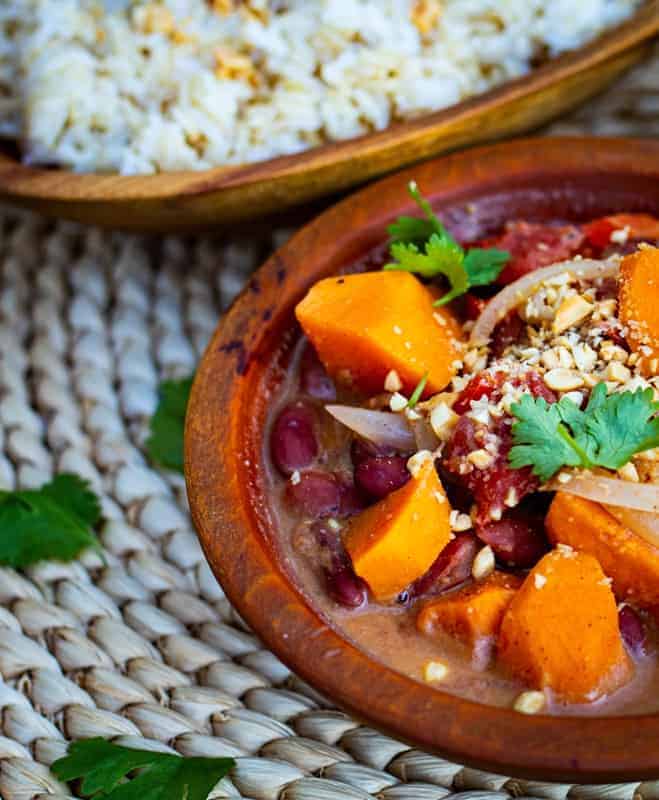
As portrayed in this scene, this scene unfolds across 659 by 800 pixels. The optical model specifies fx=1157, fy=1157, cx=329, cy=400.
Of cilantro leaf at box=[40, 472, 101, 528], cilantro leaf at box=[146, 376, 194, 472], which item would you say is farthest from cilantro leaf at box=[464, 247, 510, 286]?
cilantro leaf at box=[40, 472, 101, 528]

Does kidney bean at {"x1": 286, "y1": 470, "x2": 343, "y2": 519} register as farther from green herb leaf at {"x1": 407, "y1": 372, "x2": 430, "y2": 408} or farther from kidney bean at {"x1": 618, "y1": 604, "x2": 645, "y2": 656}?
kidney bean at {"x1": 618, "y1": 604, "x2": 645, "y2": 656}

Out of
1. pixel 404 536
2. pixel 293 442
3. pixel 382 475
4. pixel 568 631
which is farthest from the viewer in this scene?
pixel 293 442

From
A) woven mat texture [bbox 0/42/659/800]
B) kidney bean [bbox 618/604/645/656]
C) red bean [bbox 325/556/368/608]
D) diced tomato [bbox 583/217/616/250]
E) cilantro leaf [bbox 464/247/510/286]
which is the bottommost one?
woven mat texture [bbox 0/42/659/800]

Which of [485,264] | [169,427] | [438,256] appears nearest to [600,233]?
[485,264]

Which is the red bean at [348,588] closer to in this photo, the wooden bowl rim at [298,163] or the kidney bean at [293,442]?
the kidney bean at [293,442]

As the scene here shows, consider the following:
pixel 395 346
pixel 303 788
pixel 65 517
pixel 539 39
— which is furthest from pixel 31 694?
pixel 539 39

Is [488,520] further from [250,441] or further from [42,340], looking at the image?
[42,340]

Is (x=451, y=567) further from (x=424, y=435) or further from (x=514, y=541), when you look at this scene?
(x=424, y=435)
